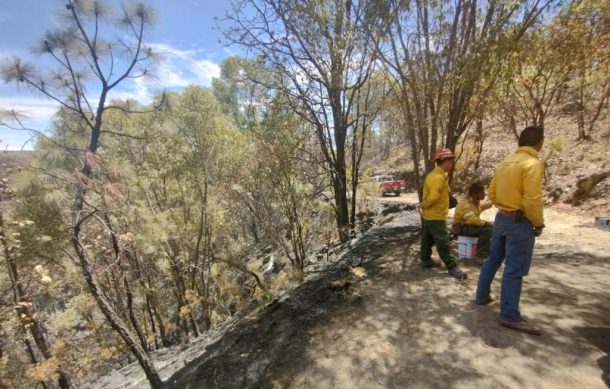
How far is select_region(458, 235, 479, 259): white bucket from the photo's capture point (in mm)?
4516

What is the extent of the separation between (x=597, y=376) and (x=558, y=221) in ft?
26.7

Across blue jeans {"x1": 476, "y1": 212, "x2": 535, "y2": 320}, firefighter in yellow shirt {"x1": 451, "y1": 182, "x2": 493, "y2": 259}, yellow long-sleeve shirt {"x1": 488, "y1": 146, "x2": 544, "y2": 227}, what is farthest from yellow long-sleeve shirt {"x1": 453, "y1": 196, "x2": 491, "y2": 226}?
yellow long-sleeve shirt {"x1": 488, "y1": 146, "x2": 544, "y2": 227}

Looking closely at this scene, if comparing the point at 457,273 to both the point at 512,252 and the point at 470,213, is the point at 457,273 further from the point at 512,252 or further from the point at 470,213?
the point at 512,252

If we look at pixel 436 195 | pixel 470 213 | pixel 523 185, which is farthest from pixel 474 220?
pixel 523 185

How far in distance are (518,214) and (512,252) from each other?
1.12 ft

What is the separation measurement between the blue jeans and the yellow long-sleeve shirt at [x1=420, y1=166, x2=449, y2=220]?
3.47 ft

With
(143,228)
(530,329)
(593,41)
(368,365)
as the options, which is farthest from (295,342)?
(593,41)

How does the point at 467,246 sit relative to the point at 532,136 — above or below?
below

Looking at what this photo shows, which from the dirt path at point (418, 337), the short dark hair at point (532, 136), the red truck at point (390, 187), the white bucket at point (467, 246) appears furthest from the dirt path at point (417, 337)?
the red truck at point (390, 187)

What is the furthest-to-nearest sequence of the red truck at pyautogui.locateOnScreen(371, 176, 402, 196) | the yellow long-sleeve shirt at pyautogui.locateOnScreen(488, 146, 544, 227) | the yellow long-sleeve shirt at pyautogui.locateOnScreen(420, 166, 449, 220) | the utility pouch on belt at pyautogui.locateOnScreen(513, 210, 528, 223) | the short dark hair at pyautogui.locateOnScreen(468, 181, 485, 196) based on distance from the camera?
the red truck at pyautogui.locateOnScreen(371, 176, 402, 196)
the short dark hair at pyautogui.locateOnScreen(468, 181, 485, 196)
the yellow long-sleeve shirt at pyautogui.locateOnScreen(420, 166, 449, 220)
the utility pouch on belt at pyautogui.locateOnScreen(513, 210, 528, 223)
the yellow long-sleeve shirt at pyautogui.locateOnScreen(488, 146, 544, 227)

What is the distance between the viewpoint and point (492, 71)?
5012 millimetres

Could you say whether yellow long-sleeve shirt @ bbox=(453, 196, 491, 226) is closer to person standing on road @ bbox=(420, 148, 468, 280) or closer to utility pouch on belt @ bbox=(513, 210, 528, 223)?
person standing on road @ bbox=(420, 148, 468, 280)

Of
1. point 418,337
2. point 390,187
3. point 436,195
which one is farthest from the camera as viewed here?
point 390,187

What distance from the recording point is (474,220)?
4500 millimetres
